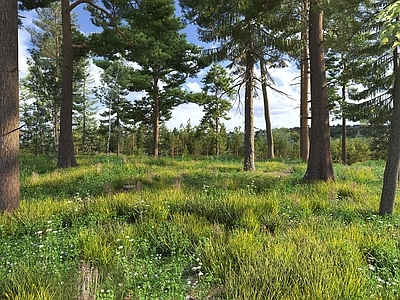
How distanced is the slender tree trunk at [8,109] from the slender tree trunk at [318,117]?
687 centimetres

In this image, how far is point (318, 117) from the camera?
7516mm

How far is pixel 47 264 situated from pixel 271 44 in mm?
9695

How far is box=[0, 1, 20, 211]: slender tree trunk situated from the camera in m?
4.57

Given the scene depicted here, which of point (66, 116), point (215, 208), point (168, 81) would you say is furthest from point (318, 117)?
point (168, 81)

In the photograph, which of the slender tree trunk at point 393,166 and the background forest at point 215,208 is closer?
the background forest at point 215,208

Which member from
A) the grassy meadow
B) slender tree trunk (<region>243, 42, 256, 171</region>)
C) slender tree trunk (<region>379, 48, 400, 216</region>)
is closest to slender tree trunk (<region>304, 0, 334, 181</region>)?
the grassy meadow

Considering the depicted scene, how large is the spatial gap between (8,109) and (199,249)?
405cm

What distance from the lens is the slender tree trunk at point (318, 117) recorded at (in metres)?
7.44

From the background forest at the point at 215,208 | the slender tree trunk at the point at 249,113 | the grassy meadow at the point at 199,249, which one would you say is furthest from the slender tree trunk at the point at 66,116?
the slender tree trunk at the point at 249,113

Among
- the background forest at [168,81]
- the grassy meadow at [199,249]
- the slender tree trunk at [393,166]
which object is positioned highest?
the background forest at [168,81]

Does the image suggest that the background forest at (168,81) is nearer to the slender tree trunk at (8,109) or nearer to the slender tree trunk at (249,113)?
the slender tree trunk at (249,113)

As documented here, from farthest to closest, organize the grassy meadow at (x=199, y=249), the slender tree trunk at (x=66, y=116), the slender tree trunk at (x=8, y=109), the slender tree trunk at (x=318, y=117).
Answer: the slender tree trunk at (x=66, y=116)
the slender tree trunk at (x=318, y=117)
the slender tree trunk at (x=8, y=109)
the grassy meadow at (x=199, y=249)

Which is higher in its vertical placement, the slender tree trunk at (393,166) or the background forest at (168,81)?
the background forest at (168,81)

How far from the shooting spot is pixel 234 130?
4409cm
